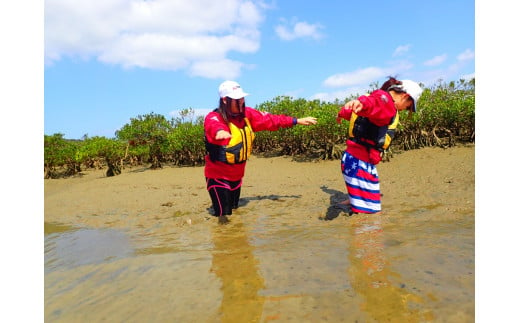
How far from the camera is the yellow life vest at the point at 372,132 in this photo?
13.1 ft

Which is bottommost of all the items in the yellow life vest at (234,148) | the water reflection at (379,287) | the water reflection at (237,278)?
the water reflection at (237,278)

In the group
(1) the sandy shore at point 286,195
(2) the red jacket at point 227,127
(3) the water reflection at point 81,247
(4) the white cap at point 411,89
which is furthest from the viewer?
(1) the sandy shore at point 286,195

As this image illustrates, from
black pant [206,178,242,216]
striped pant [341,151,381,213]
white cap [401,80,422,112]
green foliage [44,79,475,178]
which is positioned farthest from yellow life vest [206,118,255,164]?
green foliage [44,79,475,178]

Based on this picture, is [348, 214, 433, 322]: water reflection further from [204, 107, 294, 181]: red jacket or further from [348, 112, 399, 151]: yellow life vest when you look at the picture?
[204, 107, 294, 181]: red jacket

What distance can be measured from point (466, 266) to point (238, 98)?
3.04 m

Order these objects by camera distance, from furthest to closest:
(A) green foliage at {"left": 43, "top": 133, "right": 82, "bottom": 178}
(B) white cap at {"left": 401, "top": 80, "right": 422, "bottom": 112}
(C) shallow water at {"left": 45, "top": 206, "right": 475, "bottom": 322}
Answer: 1. (A) green foliage at {"left": 43, "top": 133, "right": 82, "bottom": 178}
2. (B) white cap at {"left": 401, "top": 80, "right": 422, "bottom": 112}
3. (C) shallow water at {"left": 45, "top": 206, "right": 475, "bottom": 322}

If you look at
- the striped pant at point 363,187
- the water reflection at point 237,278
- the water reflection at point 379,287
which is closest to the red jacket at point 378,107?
the striped pant at point 363,187

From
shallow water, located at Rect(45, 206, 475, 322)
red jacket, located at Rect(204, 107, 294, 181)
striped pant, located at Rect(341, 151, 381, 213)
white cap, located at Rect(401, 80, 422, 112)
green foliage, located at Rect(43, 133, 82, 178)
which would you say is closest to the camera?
shallow water, located at Rect(45, 206, 475, 322)

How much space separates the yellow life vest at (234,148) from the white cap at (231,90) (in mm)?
370

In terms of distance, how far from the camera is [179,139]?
14.0 meters

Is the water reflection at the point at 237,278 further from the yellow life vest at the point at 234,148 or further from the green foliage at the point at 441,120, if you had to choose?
the green foliage at the point at 441,120

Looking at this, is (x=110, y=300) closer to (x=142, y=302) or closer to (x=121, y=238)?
(x=142, y=302)

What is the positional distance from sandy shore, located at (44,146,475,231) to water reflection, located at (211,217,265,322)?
50.7 inches

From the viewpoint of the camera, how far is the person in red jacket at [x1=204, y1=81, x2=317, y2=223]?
4.36 meters
